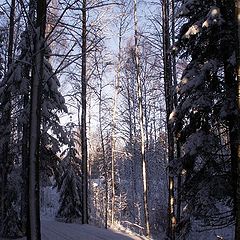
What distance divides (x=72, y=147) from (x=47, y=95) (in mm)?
9550

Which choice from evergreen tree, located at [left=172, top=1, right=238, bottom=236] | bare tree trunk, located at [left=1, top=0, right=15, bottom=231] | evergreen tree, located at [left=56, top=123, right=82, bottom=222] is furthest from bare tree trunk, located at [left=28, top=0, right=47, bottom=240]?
evergreen tree, located at [left=56, top=123, right=82, bottom=222]

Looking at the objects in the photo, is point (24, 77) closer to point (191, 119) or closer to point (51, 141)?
point (51, 141)

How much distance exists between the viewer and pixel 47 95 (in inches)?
646

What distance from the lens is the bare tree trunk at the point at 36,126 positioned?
7.00m

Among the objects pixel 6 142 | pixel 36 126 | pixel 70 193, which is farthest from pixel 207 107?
pixel 70 193

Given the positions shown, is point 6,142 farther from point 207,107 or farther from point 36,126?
point 207,107

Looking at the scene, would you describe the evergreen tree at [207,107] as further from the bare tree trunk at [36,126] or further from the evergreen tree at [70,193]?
the evergreen tree at [70,193]

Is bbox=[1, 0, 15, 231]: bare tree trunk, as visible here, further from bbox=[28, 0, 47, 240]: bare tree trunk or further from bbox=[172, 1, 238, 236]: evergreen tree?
bbox=[172, 1, 238, 236]: evergreen tree

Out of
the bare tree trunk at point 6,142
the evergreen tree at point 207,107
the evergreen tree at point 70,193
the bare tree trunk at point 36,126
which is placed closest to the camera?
the bare tree trunk at point 36,126

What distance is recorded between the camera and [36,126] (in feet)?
24.2

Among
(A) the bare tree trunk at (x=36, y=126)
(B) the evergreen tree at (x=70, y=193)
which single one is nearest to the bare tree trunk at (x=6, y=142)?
(A) the bare tree trunk at (x=36, y=126)

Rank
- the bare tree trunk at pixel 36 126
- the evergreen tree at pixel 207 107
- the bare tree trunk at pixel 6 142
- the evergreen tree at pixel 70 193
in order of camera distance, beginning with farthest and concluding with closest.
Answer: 1. the evergreen tree at pixel 70 193
2. the bare tree trunk at pixel 6 142
3. the evergreen tree at pixel 207 107
4. the bare tree trunk at pixel 36 126

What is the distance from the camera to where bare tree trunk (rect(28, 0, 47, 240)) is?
23.0ft

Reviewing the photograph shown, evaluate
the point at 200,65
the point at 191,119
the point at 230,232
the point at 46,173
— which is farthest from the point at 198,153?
the point at 46,173
